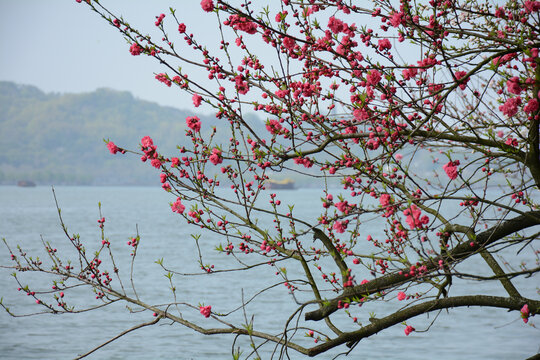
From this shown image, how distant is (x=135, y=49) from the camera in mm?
4734

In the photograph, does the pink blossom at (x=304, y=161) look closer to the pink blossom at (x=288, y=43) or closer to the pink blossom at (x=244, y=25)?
the pink blossom at (x=288, y=43)

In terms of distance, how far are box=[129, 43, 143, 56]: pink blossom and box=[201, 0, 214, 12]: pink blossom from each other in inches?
26.2

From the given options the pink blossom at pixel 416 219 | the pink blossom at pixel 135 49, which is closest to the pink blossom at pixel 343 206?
the pink blossom at pixel 416 219

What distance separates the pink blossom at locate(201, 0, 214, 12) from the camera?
4266 mm

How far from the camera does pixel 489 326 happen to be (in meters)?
20.2

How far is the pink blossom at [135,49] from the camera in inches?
185

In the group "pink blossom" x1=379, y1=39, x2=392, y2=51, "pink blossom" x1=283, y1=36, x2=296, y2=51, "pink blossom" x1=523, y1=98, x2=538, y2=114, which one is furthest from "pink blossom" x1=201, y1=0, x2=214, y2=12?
"pink blossom" x1=523, y1=98, x2=538, y2=114

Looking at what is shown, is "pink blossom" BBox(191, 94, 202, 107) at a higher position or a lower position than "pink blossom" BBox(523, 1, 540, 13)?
lower

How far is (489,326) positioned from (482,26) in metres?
16.3

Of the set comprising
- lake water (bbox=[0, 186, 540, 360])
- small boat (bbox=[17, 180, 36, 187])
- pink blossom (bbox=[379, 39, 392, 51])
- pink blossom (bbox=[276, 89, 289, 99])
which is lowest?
lake water (bbox=[0, 186, 540, 360])

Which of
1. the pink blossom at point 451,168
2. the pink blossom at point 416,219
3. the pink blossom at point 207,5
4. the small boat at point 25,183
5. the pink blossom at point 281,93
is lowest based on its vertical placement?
the pink blossom at point 416,219

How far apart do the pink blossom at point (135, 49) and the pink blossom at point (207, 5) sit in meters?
0.66

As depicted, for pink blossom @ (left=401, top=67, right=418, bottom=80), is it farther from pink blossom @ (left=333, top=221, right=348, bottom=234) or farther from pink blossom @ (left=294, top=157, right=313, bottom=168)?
pink blossom @ (left=333, top=221, right=348, bottom=234)

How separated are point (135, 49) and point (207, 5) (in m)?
0.77
